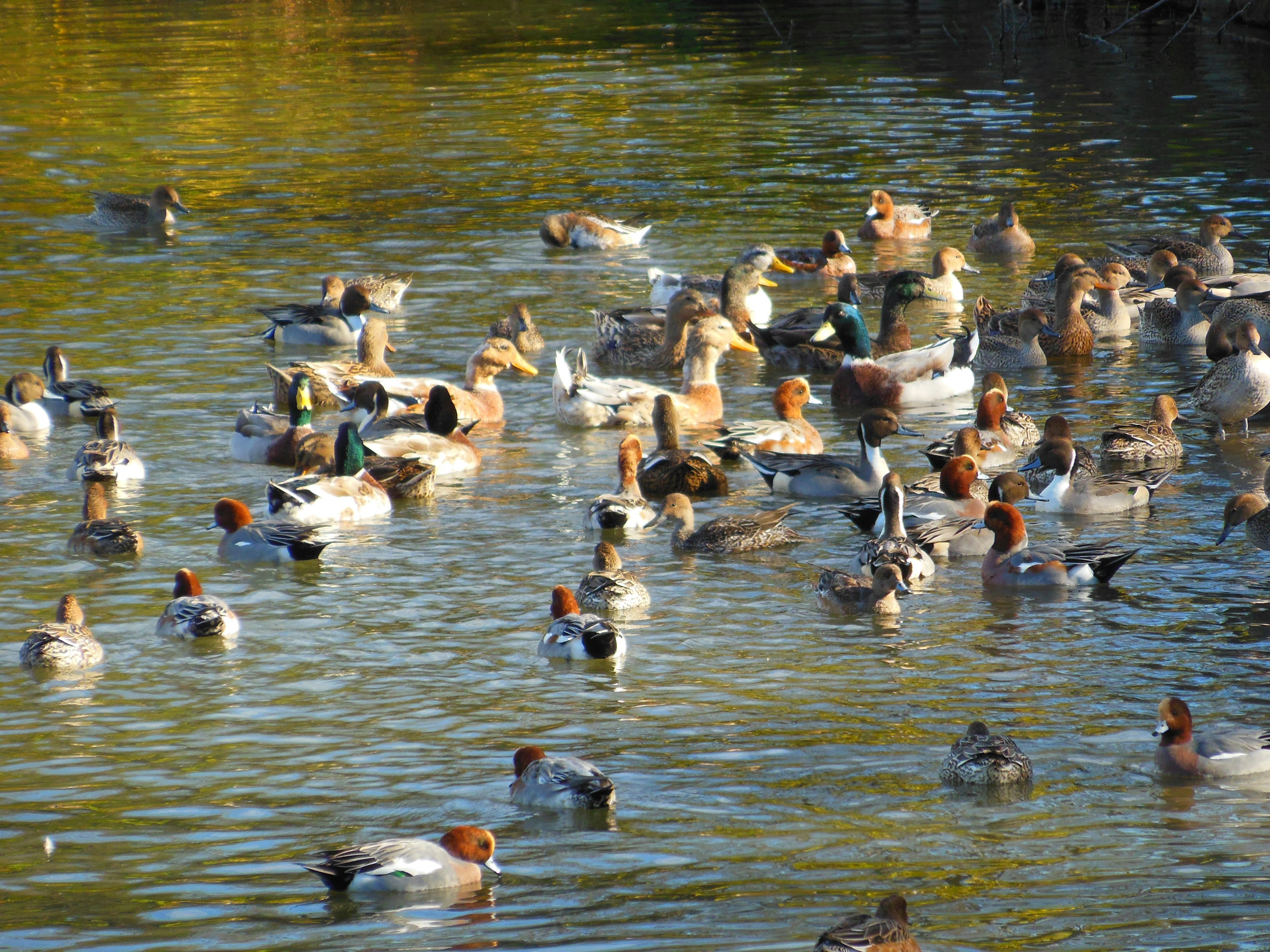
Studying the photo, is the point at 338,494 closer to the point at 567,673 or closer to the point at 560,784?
the point at 567,673

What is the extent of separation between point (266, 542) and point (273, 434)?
2881 millimetres

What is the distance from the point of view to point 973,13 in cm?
5150

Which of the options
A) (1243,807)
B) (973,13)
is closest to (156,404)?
(1243,807)

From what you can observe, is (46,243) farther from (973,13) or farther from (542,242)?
(973,13)

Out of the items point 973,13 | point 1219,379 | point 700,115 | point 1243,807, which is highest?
point 973,13

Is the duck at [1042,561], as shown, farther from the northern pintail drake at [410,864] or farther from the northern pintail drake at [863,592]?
the northern pintail drake at [410,864]

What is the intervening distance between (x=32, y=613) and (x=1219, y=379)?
32.6 feet

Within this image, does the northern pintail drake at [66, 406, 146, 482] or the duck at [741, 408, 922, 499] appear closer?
the duck at [741, 408, 922, 499]

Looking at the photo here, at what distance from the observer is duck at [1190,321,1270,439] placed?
14.8m

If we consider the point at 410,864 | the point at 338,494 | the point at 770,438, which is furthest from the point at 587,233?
the point at 410,864

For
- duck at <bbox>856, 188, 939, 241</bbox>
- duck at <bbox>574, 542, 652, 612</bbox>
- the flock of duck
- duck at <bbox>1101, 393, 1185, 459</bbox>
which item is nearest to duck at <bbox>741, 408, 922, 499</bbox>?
the flock of duck

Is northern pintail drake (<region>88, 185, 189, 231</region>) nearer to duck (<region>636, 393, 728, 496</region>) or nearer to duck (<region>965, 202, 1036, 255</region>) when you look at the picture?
duck (<region>965, 202, 1036, 255</region>)

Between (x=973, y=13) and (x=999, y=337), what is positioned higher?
(x=973, y=13)

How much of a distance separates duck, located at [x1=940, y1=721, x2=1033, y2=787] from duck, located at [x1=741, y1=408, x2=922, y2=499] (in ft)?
18.7
